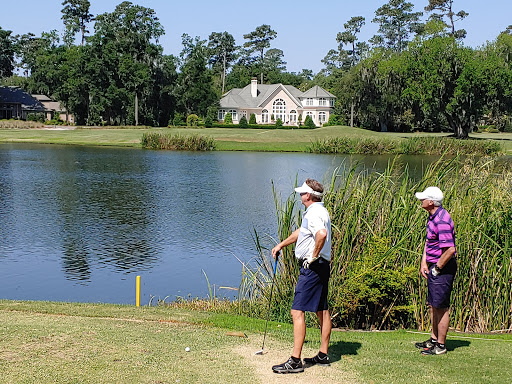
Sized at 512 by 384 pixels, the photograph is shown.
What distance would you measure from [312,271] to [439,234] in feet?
5.37

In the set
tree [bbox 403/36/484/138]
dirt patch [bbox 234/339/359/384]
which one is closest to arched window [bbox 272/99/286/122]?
tree [bbox 403/36/484/138]

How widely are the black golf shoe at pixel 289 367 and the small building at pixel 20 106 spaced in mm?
90977

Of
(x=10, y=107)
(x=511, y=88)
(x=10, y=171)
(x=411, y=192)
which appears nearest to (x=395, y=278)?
(x=411, y=192)

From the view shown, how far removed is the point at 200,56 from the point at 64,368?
3429 inches

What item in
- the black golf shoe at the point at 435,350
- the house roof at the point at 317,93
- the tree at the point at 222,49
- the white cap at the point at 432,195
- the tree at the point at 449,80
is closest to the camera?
the white cap at the point at 432,195

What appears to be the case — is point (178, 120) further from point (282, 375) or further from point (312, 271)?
point (282, 375)

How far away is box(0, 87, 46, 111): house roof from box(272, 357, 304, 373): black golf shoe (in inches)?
3737

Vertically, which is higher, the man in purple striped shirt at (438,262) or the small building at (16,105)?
the small building at (16,105)

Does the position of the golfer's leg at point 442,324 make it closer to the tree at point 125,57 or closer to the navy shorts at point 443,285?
the navy shorts at point 443,285

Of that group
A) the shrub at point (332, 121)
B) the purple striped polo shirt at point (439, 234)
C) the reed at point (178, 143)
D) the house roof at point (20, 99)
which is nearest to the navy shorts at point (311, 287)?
the purple striped polo shirt at point (439, 234)

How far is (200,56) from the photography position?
299 ft

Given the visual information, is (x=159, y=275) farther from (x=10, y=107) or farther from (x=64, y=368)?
(x=10, y=107)

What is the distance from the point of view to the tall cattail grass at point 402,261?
9977mm

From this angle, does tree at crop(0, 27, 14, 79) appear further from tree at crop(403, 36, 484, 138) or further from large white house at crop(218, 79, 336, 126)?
tree at crop(403, 36, 484, 138)
